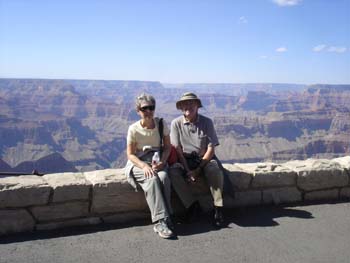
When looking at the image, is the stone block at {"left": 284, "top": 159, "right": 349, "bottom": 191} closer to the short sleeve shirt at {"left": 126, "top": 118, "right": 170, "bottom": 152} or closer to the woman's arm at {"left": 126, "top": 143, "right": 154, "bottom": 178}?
the short sleeve shirt at {"left": 126, "top": 118, "right": 170, "bottom": 152}

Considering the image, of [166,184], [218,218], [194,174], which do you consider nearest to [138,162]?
[166,184]

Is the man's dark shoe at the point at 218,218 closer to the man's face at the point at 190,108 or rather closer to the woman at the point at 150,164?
the woman at the point at 150,164

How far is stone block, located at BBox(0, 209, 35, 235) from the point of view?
4.13 metres

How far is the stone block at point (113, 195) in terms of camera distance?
14.8 ft

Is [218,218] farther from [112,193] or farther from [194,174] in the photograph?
[112,193]

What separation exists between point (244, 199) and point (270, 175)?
1.71ft

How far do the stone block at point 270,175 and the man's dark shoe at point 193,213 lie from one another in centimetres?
97

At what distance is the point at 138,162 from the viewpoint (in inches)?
181

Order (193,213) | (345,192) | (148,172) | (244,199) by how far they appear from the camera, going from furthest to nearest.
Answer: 1. (345,192)
2. (244,199)
3. (193,213)
4. (148,172)

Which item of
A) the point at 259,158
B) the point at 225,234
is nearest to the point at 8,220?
the point at 225,234

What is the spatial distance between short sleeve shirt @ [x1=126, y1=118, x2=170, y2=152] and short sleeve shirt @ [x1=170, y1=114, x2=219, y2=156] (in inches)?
17.0

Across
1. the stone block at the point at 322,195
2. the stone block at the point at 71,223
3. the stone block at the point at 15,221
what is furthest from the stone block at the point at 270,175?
the stone block at the point at 15,221

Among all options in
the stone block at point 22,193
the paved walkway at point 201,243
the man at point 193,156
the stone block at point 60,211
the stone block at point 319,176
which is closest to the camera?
the paved walkway at point 201,243

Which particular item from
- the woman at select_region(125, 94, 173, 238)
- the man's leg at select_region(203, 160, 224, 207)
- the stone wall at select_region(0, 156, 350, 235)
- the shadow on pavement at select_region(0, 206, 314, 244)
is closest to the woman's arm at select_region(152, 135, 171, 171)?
the woman at select_region(125, 94, 173, 238)
